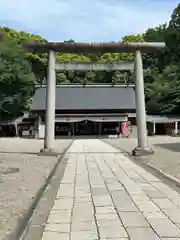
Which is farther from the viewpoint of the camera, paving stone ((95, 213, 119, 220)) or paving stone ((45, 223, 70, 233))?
paving stone ((95, 213, 119, 220))

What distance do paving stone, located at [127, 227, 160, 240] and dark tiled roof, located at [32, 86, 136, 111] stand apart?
35.9m

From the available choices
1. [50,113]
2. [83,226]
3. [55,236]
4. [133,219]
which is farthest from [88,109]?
[55,236]

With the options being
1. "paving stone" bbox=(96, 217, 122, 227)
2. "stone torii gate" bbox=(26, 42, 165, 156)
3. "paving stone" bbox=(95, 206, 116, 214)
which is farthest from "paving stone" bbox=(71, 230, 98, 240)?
"stone torii gate" bbox=(26, 42, 165, 156)

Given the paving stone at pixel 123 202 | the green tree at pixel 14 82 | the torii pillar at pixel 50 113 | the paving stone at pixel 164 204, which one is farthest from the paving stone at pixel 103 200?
the green tree at pixel 14 82

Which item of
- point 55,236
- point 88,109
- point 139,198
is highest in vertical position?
point 88,109

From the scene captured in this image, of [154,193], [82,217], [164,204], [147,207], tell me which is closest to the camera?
[82,217]

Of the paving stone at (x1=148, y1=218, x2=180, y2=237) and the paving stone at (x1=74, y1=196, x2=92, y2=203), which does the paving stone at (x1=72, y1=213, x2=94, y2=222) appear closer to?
the paving stone at (x1=148, y1=218, x2=180, y2=237)

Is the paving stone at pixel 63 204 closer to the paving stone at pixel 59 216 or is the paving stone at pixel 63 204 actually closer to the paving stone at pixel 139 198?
the paving stone at pixel 59 216

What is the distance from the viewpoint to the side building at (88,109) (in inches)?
1570

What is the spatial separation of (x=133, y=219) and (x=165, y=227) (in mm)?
558

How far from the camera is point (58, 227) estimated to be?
4.79m

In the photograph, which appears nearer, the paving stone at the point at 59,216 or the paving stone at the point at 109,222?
the paving stone at the point at 109,222

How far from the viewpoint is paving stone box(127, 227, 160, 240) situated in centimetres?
432

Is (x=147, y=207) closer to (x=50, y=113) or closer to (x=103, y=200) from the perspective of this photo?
(x=103, y=200)
